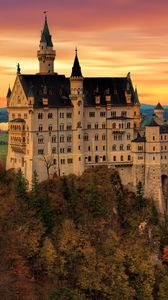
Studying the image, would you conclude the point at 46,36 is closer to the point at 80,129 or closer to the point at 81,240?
the point at 80,129

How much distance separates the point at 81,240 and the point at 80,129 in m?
20.7

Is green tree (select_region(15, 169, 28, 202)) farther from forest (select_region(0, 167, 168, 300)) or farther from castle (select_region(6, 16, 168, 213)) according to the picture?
castle (select_region(6, 16, 168, 213))

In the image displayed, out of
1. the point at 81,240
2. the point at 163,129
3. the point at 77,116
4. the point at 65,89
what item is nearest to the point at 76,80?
the point at 65,89

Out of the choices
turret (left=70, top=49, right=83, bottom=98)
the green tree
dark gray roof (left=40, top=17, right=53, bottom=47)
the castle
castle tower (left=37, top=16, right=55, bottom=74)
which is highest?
dark gray roof (left=40, top=17, right=53, bottom=47)

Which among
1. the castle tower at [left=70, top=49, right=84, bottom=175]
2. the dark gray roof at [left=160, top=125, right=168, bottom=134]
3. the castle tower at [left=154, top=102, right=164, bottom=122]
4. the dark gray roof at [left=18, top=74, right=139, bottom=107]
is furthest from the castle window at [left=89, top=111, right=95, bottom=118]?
the castle tower at [left=154, top=102, right=164, bottom=122]

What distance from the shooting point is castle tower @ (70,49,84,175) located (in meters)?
123

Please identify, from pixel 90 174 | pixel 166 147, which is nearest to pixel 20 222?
pixel 90 174

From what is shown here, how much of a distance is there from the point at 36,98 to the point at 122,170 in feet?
55.9

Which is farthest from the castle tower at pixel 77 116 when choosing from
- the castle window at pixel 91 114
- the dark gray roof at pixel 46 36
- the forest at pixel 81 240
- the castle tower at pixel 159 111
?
the castle tower at pixel 159 111

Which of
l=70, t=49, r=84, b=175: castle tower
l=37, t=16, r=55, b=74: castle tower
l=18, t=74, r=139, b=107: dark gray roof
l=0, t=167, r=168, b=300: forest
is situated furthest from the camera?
l=37, t=16, r=55, b=74: castle tower

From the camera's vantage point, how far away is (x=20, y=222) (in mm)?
109562

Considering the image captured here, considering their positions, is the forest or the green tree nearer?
the forest

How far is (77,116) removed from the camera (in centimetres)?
12356

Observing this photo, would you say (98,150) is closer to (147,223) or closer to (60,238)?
(147,223)
